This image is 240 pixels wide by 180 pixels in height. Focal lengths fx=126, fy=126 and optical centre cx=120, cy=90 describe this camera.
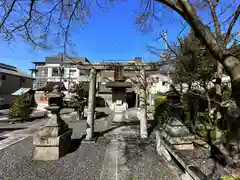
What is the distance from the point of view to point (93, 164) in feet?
12.0

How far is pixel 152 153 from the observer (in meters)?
4.28

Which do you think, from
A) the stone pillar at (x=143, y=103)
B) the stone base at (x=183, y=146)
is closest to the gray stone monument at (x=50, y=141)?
the stone pillar at (x=143, y=103)

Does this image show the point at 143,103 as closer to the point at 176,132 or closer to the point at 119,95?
the point at 176,132

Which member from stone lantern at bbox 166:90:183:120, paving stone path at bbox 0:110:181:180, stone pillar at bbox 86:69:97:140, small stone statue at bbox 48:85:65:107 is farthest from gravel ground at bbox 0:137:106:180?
stone lantern at bbox 166:90:183:120

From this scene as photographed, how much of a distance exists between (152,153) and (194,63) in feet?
11.2

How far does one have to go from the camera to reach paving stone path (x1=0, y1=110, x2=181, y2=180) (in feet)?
10.1

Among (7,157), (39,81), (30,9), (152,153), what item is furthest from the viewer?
(39,81)

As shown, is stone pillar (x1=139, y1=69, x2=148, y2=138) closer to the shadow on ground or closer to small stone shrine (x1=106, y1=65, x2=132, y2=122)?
the shadow on ground

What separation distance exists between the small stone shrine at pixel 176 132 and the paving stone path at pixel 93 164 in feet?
2.27

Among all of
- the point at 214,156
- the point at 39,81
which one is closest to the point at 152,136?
the point at 214,156

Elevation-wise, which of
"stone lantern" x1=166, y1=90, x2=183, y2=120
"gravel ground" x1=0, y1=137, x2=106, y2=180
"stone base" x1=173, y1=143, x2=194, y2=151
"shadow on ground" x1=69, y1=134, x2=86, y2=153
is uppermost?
"stone lantern" x1=166, y1=90, x2=183, y2=120

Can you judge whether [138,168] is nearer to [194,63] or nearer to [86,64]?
[194,63]

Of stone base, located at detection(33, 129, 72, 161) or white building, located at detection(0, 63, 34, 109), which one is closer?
stone base, located at detection(33, 129, 72, 161)

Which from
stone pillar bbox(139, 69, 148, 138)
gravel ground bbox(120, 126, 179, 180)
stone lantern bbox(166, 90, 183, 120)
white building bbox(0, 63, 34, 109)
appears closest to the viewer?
gravel ground bbox(120, 126, 179, 180)
